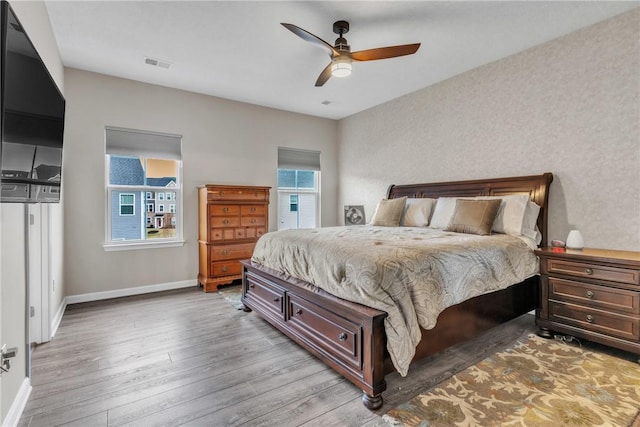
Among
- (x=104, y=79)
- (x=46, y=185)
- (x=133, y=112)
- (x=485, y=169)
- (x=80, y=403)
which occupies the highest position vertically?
(x=104, y=79)

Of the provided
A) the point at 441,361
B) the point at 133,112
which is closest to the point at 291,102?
the point at 133,112

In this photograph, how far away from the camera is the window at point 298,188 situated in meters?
5.44

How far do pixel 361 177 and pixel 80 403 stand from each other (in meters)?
4.62

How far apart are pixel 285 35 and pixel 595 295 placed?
352 centimetres

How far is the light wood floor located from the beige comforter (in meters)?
0.51

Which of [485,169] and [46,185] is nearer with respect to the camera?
[46,185]

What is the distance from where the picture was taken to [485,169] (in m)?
3.71

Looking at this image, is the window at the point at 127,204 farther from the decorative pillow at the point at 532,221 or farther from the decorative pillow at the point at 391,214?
the decorative pillow at the point at 532,221

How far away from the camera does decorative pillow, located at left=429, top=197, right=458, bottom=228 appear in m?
3.55

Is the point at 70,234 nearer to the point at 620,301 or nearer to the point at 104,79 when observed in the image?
the point at 104,79

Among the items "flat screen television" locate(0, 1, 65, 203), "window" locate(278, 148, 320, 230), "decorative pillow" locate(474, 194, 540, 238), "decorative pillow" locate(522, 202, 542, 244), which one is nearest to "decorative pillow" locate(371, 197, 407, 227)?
"decorative pillow" locate(474, 194, 540, 238)

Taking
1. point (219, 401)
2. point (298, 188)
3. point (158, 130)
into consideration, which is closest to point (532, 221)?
point (219, 401)

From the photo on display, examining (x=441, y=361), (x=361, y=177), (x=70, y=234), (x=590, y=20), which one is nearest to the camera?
(x=441, y=361)

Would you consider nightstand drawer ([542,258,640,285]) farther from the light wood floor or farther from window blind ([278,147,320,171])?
window blind ([278,147,320,171])
